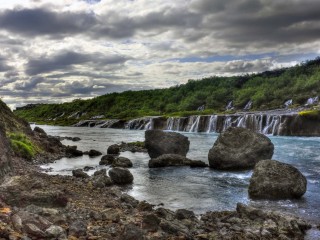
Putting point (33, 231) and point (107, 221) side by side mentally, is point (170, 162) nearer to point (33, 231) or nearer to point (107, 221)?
point (107, 221)

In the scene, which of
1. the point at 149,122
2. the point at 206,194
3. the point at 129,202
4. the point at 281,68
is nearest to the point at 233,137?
the point at 206,194

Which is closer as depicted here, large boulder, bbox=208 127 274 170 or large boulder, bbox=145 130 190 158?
large boulder, bbox=208 127 274 170

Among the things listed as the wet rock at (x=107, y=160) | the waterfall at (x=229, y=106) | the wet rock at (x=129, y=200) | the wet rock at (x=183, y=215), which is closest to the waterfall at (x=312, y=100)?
the waterfall at (x=229, y=106)

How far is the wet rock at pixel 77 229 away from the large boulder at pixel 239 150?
2167 centimetres

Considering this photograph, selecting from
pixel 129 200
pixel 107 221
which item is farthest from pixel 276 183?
pixel 107 221

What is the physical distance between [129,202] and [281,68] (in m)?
Result: 179

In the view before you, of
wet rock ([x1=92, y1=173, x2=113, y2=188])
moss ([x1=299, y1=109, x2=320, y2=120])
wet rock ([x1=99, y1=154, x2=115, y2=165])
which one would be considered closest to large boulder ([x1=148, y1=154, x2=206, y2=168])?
wet rock ([x1=99, y1=154, x2=115, y2=165])

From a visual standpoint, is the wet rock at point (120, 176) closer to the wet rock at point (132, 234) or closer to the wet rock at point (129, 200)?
the wet rock at point (129, 200)

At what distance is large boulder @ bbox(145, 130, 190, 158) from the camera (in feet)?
124

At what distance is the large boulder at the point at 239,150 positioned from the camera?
31.9 metres

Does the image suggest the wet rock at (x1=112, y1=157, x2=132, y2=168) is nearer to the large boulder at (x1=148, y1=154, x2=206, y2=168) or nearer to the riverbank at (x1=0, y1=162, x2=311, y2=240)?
the large boulder at (x1=148, y1=154, x2=206, y2=168)

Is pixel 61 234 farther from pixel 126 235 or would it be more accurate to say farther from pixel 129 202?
pixel 129 202

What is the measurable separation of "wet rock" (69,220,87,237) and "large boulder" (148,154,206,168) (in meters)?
22.0

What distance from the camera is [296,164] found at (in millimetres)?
34031
